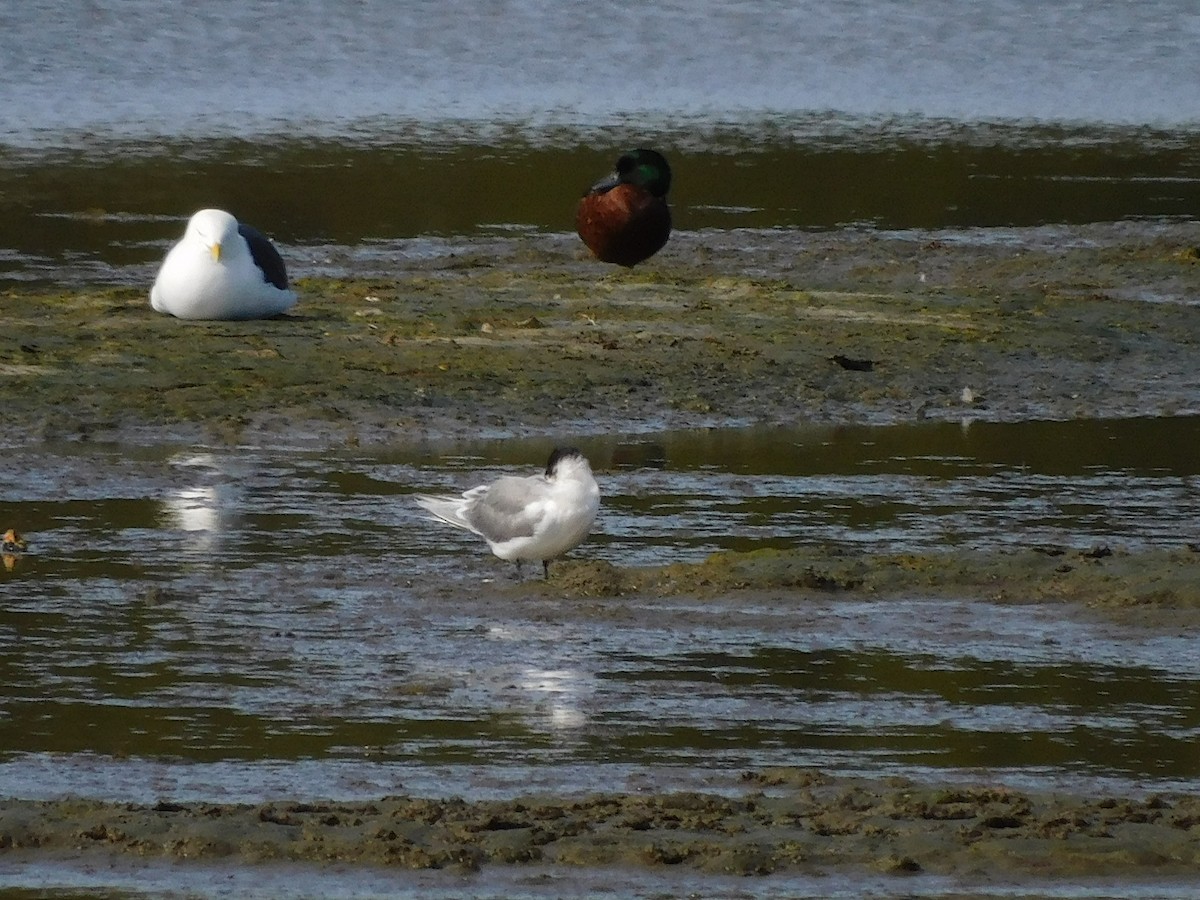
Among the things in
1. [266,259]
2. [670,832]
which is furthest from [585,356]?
[670,832]

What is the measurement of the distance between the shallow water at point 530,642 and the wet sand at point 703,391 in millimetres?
270

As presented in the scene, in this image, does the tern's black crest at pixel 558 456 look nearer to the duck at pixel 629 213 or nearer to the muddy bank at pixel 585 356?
the muddy bank at pixel 585 356

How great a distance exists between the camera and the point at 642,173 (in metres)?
17.2

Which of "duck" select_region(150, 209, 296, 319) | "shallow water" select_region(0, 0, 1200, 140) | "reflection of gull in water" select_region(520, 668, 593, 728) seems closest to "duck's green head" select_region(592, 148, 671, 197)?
"duck" select_region(150, 209, 296, 319)

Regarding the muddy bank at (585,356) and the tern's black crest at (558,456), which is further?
the muddy bank at (585,356)

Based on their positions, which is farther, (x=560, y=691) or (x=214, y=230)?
(x=214, y=230)

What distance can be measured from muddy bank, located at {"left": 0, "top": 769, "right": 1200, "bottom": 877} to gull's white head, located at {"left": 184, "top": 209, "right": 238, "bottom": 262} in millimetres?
7440

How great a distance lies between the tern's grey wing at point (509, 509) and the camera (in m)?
8.88

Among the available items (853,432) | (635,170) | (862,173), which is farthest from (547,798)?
(862,173)

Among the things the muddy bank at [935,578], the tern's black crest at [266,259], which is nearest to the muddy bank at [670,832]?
the muddy bank at [935,578]

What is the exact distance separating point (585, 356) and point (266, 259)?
1832mm

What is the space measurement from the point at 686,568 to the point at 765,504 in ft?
4.70

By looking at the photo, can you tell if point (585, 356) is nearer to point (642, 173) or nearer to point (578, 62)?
point (642, 173)

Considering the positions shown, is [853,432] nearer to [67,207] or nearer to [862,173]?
[67,207]
